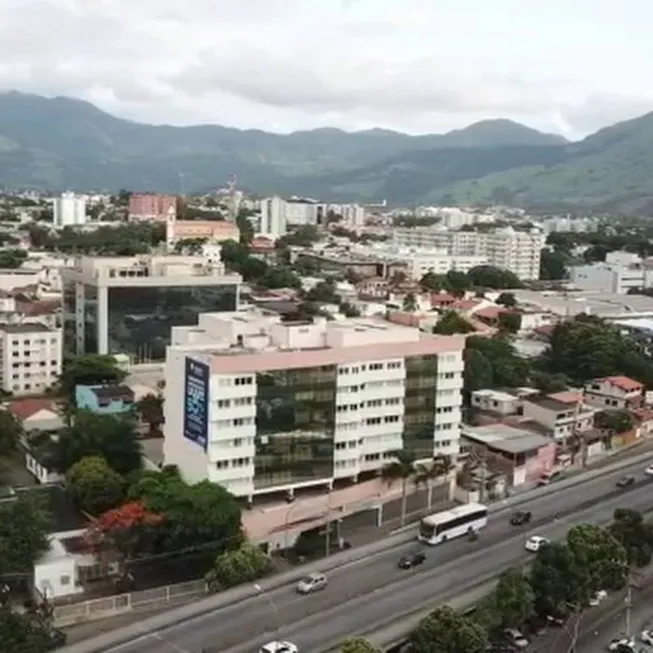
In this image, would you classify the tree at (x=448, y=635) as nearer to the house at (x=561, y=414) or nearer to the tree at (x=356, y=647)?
the tree at (x=356, y=647)

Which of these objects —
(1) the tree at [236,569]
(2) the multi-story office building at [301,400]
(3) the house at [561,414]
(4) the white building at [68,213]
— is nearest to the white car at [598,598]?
(1) the tree at [236,569]

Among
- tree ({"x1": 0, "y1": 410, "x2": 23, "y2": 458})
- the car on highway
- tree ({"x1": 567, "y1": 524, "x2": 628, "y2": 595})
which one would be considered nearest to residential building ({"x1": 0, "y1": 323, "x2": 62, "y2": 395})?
tree ({"x1": 0, "y1": 410, "x2": 23, "y2": 458})

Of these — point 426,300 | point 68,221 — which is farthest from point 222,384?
point 68,221

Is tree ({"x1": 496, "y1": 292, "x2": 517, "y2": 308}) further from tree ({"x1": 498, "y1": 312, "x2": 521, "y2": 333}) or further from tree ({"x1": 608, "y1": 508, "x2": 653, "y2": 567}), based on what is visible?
tree ({"x1": 608, "y1": 508, "x2": 653, "y2": 567})

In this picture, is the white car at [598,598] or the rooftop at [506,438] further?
the rooftop at [506,438]

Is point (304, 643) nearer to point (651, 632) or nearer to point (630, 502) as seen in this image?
point (651, 632)

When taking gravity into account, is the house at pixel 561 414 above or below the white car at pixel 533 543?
above
